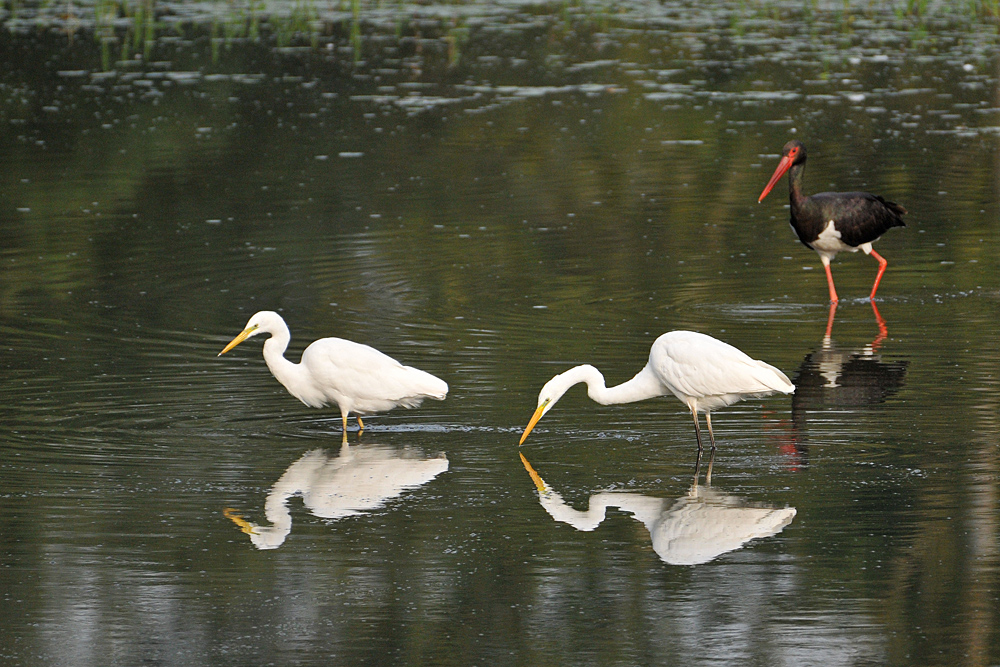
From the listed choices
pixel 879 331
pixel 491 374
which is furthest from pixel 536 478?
pixel 879 331

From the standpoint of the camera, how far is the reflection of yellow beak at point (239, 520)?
881 centimetres

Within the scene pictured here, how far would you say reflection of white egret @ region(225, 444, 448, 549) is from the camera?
8992 mm

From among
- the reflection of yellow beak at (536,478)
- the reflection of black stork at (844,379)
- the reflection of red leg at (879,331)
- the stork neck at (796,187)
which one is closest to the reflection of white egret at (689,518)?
the reflection of yellow beak at (536,478)

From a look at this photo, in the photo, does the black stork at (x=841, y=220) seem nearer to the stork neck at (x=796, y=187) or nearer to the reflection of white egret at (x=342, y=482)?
the stork neck at (x=796, y=187)

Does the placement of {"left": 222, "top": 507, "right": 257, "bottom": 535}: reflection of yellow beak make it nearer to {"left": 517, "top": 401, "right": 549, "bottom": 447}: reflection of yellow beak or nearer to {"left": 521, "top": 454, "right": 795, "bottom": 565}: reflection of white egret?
{"left": 521, "top": 454, "right": 795, "bottom": 565}: reflection of white egret

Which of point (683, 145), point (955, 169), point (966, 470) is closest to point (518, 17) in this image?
point (683, 145)

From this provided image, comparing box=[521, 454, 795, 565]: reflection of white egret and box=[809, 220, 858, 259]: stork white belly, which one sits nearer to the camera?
box=[521, 454, 795, 565]: reflection of white egret

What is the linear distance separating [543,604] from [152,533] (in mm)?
2382

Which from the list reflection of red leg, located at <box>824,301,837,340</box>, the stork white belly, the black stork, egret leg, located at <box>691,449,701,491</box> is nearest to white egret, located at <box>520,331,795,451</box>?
egret leg, located at <box>691,449,701,491</box>

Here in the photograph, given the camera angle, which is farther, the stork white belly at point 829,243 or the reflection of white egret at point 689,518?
the stork white belly at point 829,243

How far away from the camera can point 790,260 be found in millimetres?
17375

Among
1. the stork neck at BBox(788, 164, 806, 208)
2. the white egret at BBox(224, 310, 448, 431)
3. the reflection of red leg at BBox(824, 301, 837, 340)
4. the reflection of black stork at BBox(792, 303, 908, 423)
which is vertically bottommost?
the reflection of red leg at BBox(824, 301, 837, 340)

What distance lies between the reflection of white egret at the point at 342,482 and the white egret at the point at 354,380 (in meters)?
0.33

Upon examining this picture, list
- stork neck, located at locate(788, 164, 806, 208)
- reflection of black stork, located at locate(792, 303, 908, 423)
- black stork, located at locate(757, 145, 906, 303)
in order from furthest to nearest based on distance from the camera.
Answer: stork neck, located at locate(788, 164, 806, 208), black stork, located at locate(757, 145, 906, 303), reflection of black stork, located at locate(792, 303, 908, 423)
